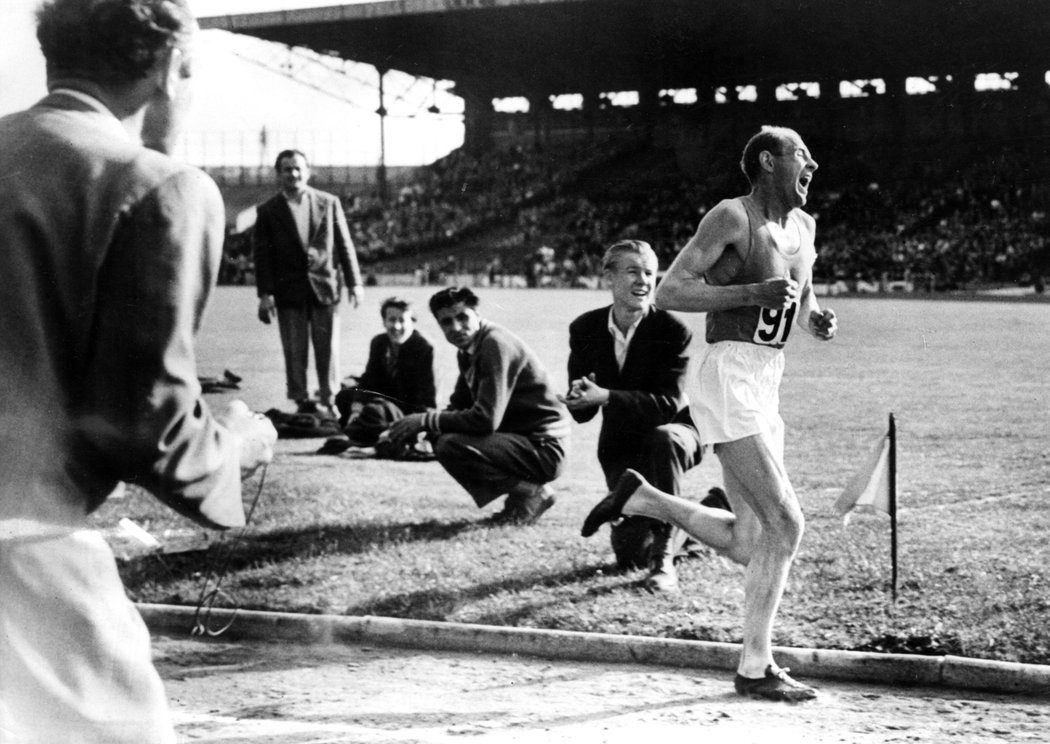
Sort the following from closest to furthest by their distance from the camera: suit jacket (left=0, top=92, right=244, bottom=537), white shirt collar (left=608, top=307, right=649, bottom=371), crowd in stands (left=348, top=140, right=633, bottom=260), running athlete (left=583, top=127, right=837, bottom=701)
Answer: suit jacket (left=0, top=92, right=244, bottom=537), running athlete (left=583, top=127, right=837, bottom=701), white shirt collar (left=608, top=307, right=649, bottom=371), crowd in stands (left=348, top=140, right=633, bottom=260)

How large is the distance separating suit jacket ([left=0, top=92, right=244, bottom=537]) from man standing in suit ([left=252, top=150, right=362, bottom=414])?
7.07 meters

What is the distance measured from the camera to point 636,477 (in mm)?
6098

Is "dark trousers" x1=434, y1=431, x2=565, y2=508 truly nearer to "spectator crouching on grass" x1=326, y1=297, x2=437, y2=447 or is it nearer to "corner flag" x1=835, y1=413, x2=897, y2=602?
"spectator crouching on grass" x1=326, y1=297, x2=437, y2=447

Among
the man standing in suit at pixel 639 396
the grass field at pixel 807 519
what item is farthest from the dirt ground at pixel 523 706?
the man standing in suit at pixel 639 396

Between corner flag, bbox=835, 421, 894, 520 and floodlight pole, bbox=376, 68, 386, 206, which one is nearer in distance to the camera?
corner flag, bbox=835, 421, 894, 520

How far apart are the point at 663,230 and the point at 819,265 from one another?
0.95 meters

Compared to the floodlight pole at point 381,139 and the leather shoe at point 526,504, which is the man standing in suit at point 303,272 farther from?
the leather shoe at point 526,504

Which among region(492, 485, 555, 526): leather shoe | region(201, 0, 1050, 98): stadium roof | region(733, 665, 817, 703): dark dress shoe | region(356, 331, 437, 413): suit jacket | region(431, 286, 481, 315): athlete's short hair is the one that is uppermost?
region(201, 0, 1050, 98): stadium roof

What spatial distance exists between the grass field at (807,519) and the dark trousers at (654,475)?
5.6 inches

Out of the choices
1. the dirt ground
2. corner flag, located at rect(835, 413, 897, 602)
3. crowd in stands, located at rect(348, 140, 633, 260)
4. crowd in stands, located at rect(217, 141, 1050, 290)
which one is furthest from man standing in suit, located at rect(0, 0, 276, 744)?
crowd in stands, located at rect(348, 140, 633, 260)

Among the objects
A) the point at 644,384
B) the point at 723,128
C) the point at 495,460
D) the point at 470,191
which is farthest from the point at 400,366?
the point at 723,128

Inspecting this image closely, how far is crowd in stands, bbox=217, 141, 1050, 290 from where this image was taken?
7.29m

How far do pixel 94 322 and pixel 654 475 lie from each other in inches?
206

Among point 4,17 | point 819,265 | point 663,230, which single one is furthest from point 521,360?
point 4,17
